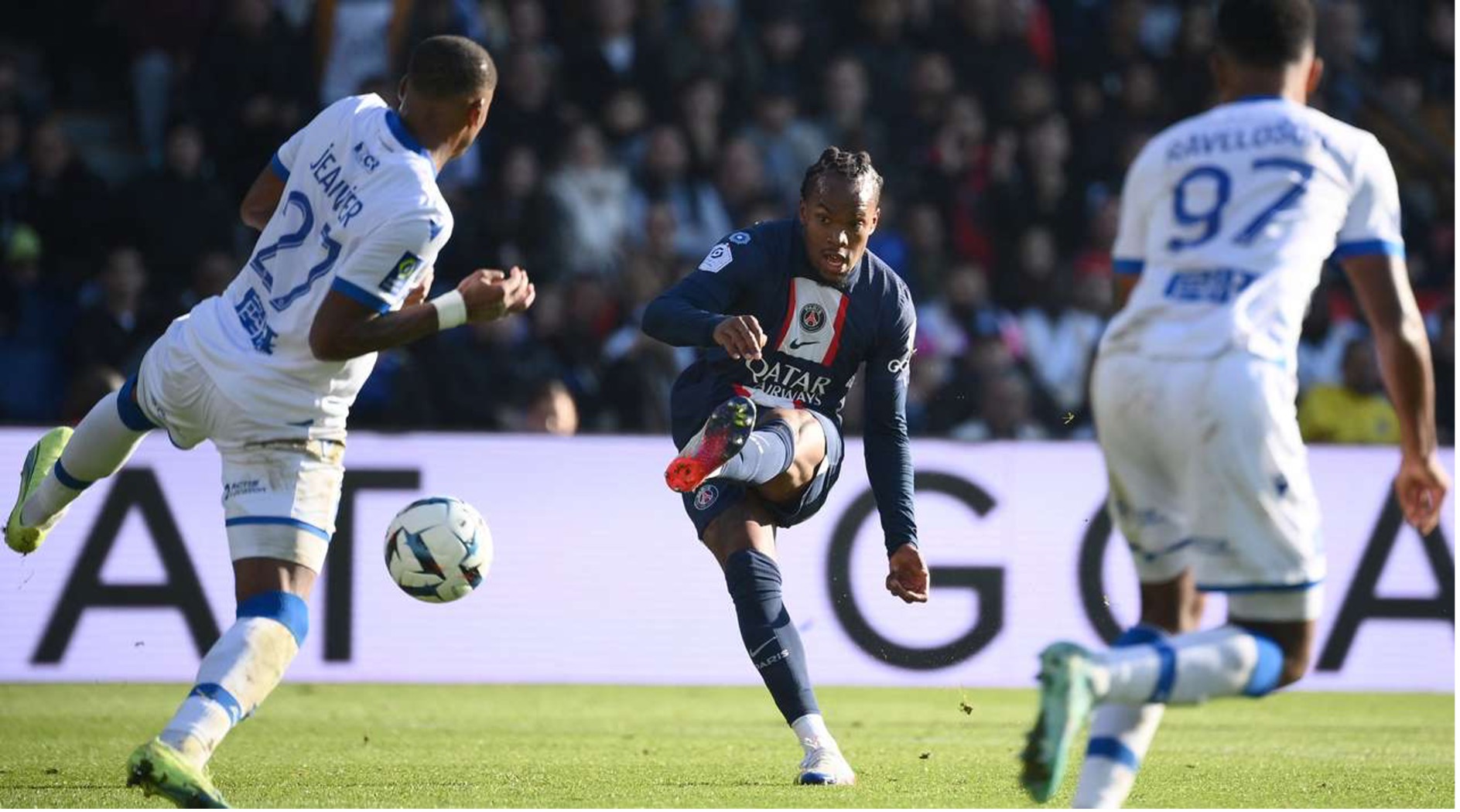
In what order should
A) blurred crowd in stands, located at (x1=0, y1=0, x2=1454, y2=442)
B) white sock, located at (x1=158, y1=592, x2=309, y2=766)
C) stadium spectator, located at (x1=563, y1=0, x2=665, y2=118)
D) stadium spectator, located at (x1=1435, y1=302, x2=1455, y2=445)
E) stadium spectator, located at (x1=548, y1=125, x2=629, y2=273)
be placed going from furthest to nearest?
stadium spectator, located at (x1=563, y1=0, x2=665, y2=118)
stadium spectator, located at (x1=1435, y1=302, x2=1455, y2=445)
stadium spectator, located at (x1=548, y1=125, x2=629, y2=273)
blurred crowd in stands, located at (x1=0, y1=0, x2=1454, y2=442)
white sock, located at (x1=158, y1=592, x2=309, y2=766)

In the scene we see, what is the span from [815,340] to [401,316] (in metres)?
1.97

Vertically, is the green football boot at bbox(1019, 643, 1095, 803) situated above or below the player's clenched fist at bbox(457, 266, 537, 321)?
below

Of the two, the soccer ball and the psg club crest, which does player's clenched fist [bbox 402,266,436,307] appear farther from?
the psg club crest

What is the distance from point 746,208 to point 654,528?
367 cm

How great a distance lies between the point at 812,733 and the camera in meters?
6.63

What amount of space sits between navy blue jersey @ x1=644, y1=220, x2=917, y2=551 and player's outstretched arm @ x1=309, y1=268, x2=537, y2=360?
1351 mm

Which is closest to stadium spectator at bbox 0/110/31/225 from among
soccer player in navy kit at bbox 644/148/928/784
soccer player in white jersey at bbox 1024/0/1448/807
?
soccer player in navy kit at bbox 644/148/928/784

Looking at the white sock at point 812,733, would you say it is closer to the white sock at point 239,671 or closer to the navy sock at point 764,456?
the navy sock at point 764,456

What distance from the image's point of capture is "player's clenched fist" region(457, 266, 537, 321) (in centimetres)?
557

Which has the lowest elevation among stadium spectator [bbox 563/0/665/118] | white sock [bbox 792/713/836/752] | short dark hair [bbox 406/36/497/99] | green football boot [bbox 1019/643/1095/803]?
white sock [bbox 792/713/836/752]

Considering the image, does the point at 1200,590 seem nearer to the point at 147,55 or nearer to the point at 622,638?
the point at 622,638

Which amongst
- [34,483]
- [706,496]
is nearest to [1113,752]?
[706,496]

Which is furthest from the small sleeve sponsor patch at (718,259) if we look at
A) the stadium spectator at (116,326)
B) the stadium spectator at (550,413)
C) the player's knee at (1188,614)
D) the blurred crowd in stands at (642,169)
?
the stadium spectator at (116,326)

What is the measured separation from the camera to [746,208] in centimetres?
1404
